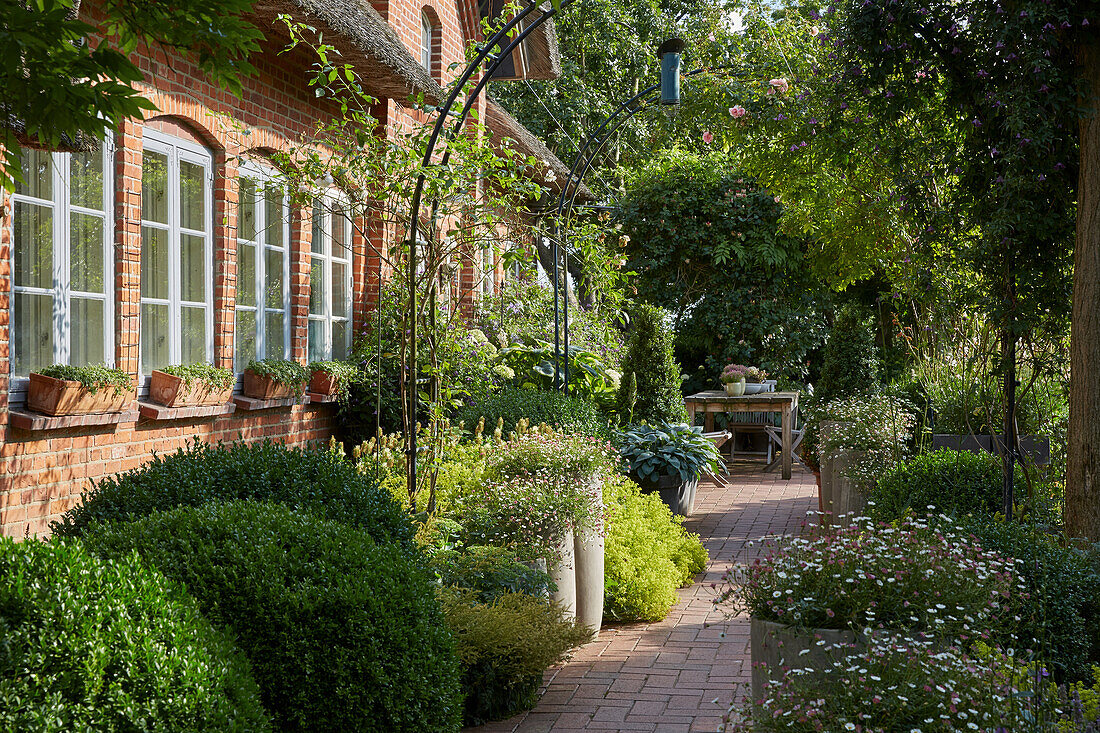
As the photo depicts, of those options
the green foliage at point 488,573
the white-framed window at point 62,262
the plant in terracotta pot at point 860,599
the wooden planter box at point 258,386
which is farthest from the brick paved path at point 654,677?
the white-framed window at point 62,262

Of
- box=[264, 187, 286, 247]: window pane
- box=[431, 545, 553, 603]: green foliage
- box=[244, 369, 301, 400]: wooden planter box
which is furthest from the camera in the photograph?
box=[264, 187, 286, 247]: window pane

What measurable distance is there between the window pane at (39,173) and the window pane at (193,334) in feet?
4.63

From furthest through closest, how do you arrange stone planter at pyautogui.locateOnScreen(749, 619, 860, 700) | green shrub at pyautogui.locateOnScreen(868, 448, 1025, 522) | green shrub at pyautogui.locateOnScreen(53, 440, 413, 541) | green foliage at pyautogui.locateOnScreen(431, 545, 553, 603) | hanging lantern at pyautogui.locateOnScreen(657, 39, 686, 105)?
hanging lantern at pyautogui.locateOnScreen(657, 39, 686, 105) < green shrub at pyautogui.locateOnScreen(868, 448, 1025, 522) < green foliage at pyautogui.locateOnScreen(431, 545, 553, 603) < green shrub at pyautogui.locateOnScreen(53, 440, 413, 541) < stone planter at pyautogui.locateOnScreen(749, 619, 860, 700)

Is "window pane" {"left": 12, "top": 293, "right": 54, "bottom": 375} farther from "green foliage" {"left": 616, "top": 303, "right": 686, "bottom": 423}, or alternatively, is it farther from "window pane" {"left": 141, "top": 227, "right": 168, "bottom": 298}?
"green foliage" {"left": 616, "top": 303, "right": 686, "bottom": 423}

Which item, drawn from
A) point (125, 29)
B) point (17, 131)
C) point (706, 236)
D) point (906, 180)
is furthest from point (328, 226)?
point (706, 236)

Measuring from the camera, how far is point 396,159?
5.75m

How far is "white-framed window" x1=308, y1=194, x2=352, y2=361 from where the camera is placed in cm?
843

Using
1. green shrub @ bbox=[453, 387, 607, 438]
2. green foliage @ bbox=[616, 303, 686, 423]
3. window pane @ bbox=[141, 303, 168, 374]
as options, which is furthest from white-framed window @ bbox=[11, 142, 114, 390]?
green foliage @ bbox=[616, 303, 686, 423]

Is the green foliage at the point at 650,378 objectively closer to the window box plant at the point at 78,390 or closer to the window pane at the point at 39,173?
the window box plant at the point at 78,390

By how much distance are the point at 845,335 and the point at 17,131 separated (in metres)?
8.59

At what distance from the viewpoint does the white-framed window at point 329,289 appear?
843cm

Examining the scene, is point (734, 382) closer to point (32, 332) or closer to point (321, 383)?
point (321, 383)

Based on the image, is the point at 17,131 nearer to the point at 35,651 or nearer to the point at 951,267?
the point at 35,651

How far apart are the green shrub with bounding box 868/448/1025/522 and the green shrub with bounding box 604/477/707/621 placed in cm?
133
